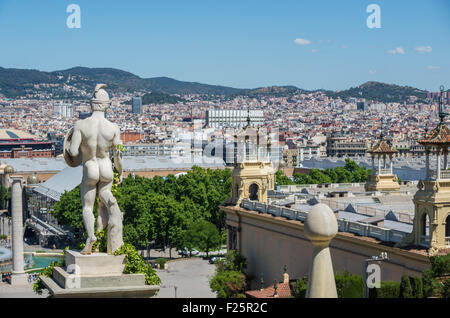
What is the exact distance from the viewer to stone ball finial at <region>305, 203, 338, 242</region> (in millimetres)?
7992

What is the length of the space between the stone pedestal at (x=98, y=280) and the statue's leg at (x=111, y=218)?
0.25 meters

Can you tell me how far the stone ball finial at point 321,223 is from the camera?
7.99 metres

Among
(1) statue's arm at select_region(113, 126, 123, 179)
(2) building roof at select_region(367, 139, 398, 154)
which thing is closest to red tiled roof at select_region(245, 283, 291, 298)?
(2) building roof at select_region(367, 139, 398, 154)

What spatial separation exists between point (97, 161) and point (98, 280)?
5.49 ft

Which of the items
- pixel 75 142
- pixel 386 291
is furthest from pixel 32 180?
pixel 75 142

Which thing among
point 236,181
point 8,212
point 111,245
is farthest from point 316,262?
point 8,212

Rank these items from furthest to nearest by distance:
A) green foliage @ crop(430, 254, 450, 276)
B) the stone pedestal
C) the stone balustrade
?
the stone balustrade < green foliage @ crop(430, 254, 450, 276) < the stone pedestal

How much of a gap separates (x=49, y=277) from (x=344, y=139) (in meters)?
173

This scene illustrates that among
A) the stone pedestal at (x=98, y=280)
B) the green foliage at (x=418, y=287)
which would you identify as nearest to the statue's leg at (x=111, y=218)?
the stone pedestal at (x=98, y=280)

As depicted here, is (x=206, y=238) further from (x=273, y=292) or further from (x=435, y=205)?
(x=435, y=205)

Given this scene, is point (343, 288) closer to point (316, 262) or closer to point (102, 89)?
point (102, 89)

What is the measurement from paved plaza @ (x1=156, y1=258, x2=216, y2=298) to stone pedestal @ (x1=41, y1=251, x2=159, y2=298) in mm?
26160

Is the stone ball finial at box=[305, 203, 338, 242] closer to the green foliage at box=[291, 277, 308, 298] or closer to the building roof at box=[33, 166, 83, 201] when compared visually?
the green foliage at box=[291, 277, 308, 298]

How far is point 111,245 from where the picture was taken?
11.9m
